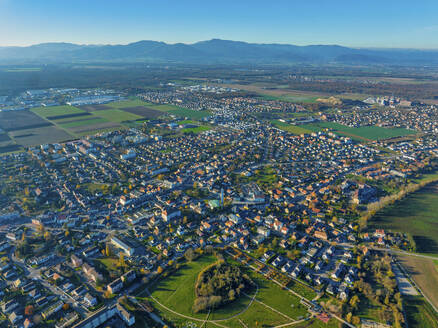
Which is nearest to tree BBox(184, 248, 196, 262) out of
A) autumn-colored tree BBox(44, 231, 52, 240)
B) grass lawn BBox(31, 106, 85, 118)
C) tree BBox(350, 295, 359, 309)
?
tree BBox(350, 295, 359, 309)

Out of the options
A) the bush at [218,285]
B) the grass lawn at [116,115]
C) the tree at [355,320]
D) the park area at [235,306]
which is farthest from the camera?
the grass lawn at [116,115]

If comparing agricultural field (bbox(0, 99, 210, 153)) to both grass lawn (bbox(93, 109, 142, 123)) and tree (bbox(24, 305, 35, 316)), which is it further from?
tree (bbox(24, 305, 35, 316))

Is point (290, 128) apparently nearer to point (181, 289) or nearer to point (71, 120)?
point (181, 289)

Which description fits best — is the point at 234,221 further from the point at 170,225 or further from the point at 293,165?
the point at 293,165

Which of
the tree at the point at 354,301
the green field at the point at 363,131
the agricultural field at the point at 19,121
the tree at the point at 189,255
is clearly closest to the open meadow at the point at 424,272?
the tree at the point at 354,301

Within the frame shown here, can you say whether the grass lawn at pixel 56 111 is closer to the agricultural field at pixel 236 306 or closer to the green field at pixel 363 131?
the green field at pixel 363 131
